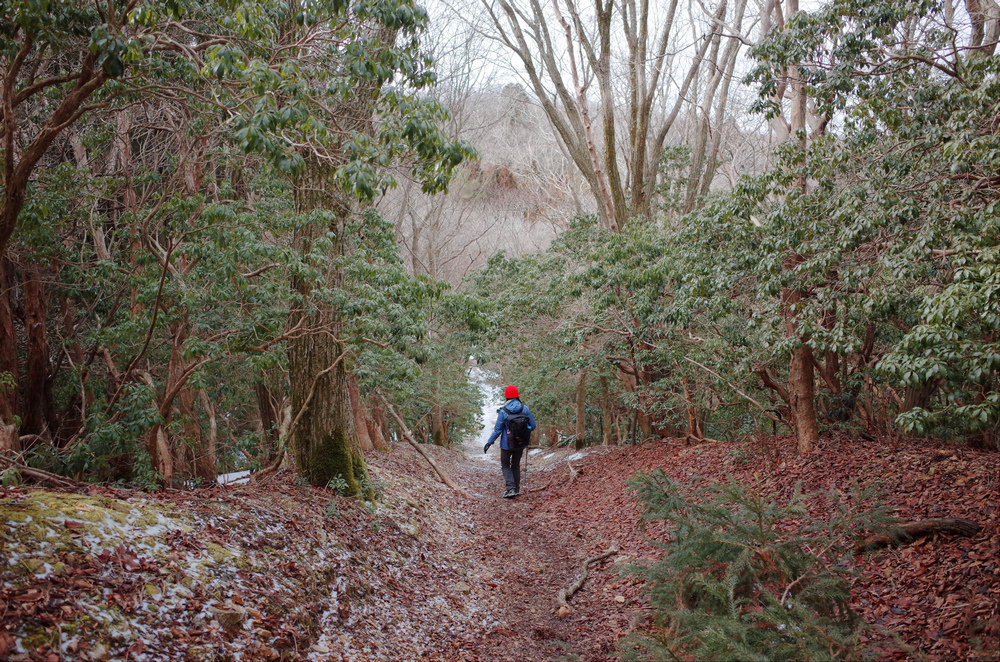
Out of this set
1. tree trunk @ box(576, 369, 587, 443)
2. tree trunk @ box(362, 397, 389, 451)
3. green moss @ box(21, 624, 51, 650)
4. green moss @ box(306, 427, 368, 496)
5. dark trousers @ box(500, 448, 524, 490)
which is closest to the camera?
green moss @ box(21, 624, 51, 650)

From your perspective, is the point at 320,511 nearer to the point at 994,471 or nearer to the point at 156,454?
the point at 156,454

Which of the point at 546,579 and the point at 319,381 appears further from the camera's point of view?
the point at 319,381

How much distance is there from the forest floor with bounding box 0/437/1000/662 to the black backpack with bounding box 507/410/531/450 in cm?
218

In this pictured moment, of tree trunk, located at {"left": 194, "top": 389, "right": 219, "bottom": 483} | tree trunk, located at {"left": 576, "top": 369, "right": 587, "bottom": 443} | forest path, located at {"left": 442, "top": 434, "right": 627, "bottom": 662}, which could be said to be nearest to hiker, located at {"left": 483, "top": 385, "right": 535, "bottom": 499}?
forest path, located at {"left": 442, "top": 434, "right": 627, "bottom": 662}

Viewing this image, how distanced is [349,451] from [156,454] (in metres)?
3.12

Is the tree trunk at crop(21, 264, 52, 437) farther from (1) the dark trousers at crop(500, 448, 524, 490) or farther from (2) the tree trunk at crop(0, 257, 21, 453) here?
(1) the dark trousers at crop(500, 448, 524, 490)

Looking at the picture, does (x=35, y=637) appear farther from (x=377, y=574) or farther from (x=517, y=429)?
(x=517, y=429)

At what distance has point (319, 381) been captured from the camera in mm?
7613

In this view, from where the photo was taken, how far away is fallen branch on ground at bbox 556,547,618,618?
5918mm

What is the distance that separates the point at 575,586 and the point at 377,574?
2.18 meters

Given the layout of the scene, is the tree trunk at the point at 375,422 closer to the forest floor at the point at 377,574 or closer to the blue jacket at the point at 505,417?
the blue jacket at the point at 505,417

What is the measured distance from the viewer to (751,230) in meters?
7.51

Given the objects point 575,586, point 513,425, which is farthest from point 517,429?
point 575,586

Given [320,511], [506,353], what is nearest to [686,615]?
[320,511]
